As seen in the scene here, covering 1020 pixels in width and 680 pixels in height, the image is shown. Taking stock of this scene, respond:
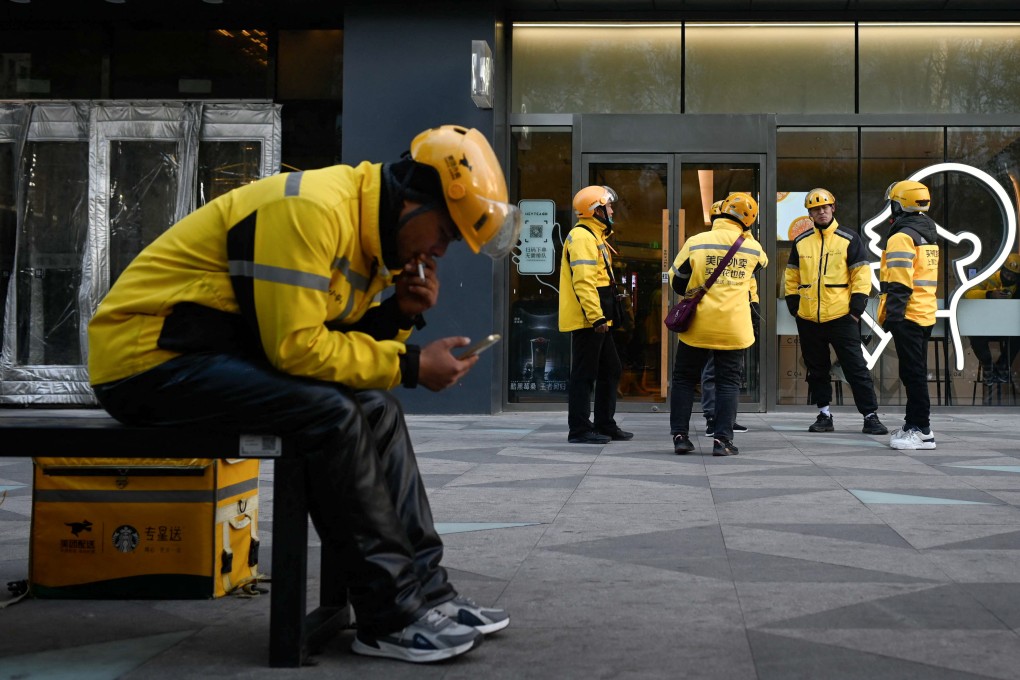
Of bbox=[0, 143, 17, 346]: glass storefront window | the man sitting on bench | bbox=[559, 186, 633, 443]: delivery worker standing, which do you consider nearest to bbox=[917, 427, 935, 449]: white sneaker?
bbox=[559, 186, 633, 443]: delivery worker standing

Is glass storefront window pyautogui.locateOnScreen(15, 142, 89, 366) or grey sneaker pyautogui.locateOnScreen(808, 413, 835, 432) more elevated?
glass storefront window pyautogui.locateOnScreen(15, 142, 89, 366)

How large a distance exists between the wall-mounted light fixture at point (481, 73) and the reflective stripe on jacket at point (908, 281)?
500 cm

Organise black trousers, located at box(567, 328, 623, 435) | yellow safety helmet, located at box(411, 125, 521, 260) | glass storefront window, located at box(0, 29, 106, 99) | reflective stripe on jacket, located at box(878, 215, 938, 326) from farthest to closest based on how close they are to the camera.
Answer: glass storefront window, located at box(0, 29, 106, 99) → black trousers, located at box(567, 328, 623, 435) → reflective stripe on jacket, located at box(878, 215, 938, 326) → yellow safety helmet, located at box(411, 125, 521, 260)

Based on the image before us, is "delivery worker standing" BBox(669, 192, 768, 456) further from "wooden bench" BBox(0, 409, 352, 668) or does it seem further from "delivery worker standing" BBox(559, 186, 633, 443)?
"wooden bench" BBox(0, 409, 352, 668)

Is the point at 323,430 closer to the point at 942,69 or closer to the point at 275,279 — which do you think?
the point at 275,279

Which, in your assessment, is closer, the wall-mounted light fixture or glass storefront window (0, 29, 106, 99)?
the wall-mounted light fixture

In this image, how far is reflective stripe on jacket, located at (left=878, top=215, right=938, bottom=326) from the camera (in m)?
8.88

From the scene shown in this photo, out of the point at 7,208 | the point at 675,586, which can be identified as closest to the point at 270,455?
the point at 675,586

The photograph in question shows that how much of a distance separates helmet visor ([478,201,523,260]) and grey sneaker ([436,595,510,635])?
3.25 ft

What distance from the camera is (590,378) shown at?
31.3ft

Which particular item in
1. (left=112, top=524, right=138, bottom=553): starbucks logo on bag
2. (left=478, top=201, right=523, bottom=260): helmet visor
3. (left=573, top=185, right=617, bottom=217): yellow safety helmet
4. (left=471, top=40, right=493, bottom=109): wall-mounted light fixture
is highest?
(left=471, top=40, right=493, bottom=109): wall-mounted light fixture

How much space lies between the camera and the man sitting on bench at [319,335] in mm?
2988

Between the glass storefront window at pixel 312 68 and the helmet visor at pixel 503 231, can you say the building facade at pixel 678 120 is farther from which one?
the helmet visor at pixel 503 231

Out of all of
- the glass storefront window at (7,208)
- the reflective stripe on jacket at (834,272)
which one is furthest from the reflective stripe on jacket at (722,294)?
the glass storefront window at (7,208)
